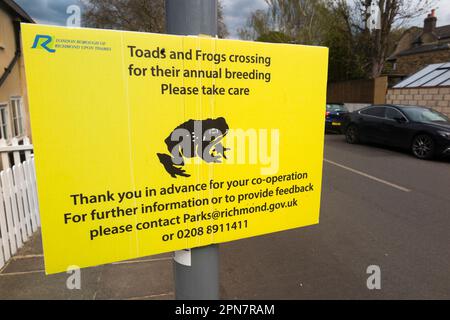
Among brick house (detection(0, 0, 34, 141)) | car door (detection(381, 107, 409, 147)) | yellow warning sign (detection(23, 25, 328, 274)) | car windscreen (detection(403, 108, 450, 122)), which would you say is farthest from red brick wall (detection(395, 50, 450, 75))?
yellow warning sign (detection(23, 25, 328, 274))

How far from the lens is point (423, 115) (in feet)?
32.2

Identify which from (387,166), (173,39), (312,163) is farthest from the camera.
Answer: (387,166)

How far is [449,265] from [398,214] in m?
1.51

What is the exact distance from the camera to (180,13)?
3.92 feet

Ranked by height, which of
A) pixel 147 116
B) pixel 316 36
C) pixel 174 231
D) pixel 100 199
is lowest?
pixel 174 231

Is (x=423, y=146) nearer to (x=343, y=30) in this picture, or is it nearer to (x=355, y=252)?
(x=355, y=252)

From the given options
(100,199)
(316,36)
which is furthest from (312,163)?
(316,36)

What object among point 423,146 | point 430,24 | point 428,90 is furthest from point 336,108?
point 430,24

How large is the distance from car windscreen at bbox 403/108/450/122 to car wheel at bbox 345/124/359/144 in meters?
2.04

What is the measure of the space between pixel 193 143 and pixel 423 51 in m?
33.1

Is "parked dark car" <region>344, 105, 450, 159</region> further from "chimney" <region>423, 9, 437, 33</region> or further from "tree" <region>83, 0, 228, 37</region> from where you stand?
"chimney" <region>423, 9, 437, 33</region>

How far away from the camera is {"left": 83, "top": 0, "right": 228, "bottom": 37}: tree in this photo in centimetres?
2131
